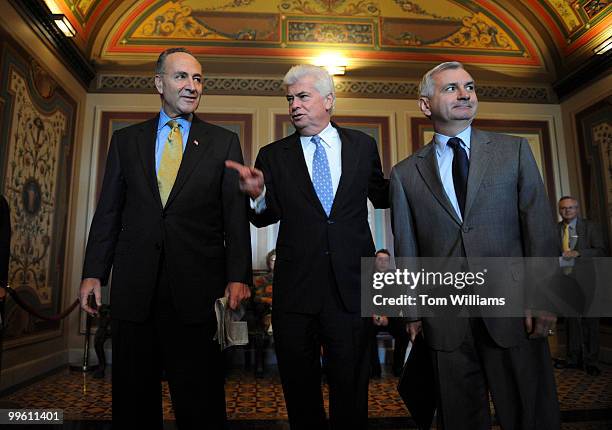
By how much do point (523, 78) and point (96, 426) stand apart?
19.1 feet

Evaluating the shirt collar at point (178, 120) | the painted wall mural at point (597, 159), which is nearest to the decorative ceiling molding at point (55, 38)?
the shirt collar at point (178, 120)

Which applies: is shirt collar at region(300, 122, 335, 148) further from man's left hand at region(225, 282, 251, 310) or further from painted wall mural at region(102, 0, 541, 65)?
painted wall mural at region(102, 0, 541, 65)

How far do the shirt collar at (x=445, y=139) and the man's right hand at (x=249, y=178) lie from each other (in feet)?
2.21

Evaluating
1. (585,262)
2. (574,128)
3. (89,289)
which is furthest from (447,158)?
Result: (574,128)

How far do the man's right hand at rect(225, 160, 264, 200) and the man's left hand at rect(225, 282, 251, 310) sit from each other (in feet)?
1.07

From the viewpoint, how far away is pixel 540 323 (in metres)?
1.49

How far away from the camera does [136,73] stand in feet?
18.3

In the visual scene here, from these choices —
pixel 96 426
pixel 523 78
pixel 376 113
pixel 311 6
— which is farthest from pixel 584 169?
pixel 96 426

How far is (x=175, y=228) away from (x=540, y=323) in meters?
1.23

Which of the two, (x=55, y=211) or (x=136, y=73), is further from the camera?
(x=136, y=73)

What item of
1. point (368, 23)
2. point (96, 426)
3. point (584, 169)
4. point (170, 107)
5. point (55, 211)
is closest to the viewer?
point (170, 107)

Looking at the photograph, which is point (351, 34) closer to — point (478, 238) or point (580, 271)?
point (580, 271)

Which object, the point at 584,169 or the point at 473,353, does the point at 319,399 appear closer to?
the point at 473,353

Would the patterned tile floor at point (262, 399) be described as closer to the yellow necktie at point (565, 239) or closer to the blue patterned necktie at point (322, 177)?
the yellow necktie at point (565, 239)
